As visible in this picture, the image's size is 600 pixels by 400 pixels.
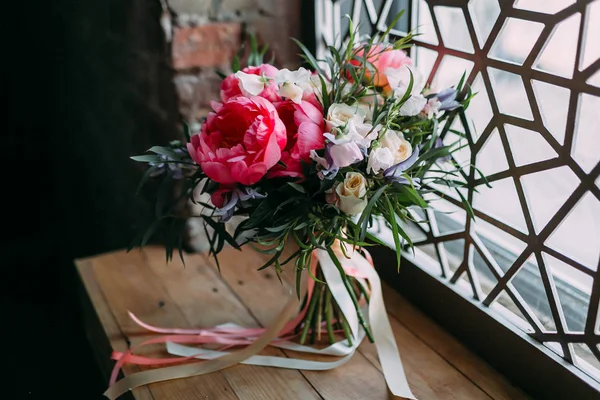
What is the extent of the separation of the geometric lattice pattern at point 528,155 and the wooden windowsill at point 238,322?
0.11m

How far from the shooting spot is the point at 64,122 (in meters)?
2.19

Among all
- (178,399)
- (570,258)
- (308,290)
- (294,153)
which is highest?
(294,153)

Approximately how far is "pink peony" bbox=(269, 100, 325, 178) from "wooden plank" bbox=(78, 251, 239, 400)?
37 cm

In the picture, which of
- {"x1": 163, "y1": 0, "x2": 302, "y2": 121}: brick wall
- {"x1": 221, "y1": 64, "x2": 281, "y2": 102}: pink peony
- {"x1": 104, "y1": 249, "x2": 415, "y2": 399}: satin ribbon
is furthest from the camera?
{"x1": 163, "y1": 0, "x2": 302, "y2": 121}: brick wall

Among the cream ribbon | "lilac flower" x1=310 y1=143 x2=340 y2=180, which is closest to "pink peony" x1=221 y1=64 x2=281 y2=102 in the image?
"lilac flower" x1=310 y1=143 x2=340 y2=180

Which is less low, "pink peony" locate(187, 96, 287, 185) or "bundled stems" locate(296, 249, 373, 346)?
"pink peony" locate(187, 96, 287, 185)

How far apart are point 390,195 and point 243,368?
0.39m

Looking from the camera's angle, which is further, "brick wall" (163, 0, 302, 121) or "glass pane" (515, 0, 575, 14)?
"brick wall" (163, 0, 302, 121)

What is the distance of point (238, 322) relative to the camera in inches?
44.9

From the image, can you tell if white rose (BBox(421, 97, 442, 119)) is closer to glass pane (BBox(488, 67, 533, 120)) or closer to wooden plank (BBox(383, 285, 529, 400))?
glass pane (BBox(488, 67, 533, 120))

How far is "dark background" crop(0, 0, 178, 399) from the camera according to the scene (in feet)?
4.42

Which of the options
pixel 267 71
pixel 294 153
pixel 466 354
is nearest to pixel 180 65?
pixel 267 71

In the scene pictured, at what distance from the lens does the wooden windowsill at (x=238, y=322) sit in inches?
38.0

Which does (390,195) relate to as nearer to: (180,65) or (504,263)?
(504,263)
